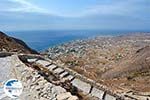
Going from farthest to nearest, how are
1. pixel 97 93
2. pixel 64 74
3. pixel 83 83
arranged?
pixel 64 74 → pixel 83 83 → pixel 97 93

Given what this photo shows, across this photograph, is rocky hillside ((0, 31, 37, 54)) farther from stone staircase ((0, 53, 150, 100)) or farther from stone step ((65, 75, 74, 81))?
stone step ((65, 75, 74, 81))

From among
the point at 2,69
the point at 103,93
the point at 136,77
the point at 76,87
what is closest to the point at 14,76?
the point at 2,69

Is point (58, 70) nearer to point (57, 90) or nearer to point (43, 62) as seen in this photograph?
point (43, 62)

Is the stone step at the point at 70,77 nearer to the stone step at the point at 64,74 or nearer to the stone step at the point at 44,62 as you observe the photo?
the stone step at the point at 64,74

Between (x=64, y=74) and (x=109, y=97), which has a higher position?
(x=64, y=74)

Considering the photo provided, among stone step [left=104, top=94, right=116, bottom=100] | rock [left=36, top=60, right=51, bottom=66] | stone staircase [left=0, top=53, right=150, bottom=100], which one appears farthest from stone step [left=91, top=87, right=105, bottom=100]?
rock [left=36, top=60, right=51, bottom=66]

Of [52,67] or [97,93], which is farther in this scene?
[52,67]

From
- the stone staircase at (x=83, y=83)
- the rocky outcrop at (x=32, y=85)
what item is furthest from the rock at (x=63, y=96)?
the stone staircase at (x=83, y=83)

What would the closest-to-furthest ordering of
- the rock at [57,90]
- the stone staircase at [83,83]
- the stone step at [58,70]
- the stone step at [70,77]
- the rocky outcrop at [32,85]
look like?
the rocky outcrop at [32,85]
the rock at [57,90]
the stone staircase at [83,83]
the stone step at [70,77]
the stone step at [58,70]

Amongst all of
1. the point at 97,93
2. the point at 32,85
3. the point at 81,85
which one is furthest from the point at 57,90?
the point at 81,85
